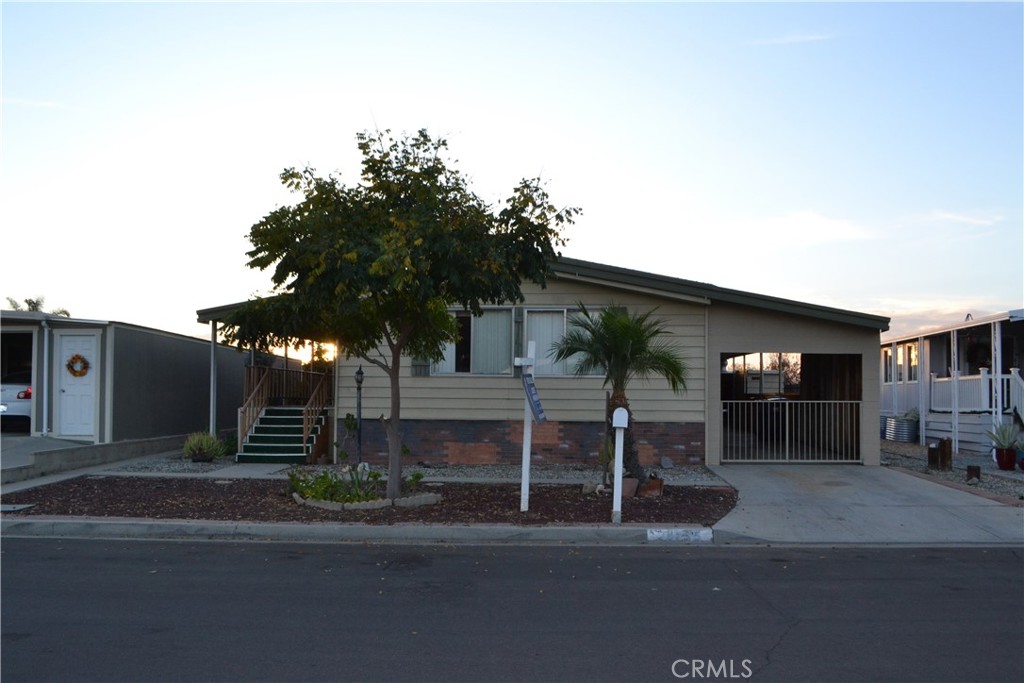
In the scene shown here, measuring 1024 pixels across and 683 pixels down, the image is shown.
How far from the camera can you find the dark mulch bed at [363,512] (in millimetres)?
11578

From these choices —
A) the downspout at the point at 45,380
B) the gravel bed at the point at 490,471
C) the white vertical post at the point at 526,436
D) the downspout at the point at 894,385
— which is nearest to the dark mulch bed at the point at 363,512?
the white vertical post at the point at 526,436

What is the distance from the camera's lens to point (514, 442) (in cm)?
1708

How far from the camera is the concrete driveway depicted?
11.0 meters

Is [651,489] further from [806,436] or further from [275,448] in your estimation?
[275,448]

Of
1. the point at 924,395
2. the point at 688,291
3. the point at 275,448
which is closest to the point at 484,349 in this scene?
the point at 688,291

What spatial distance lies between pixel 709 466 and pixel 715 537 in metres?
5.91

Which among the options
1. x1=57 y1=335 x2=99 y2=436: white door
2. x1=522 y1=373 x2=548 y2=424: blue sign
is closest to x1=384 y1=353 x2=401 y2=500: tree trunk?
x1=522 y1=373 x2=548 y2=424: blue sign

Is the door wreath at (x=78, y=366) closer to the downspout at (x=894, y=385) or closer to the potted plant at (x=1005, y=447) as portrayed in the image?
the potted plant at (x=1005, y=447)

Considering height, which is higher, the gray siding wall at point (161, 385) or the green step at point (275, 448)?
the gray siding wall at point (161, 385)

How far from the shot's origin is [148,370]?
19578 millimetres

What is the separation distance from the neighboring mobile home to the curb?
5.95 metres

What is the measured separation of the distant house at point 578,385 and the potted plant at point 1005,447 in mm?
2638

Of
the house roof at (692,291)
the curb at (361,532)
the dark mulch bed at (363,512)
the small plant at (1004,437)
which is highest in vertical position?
the house roof at (692,291)

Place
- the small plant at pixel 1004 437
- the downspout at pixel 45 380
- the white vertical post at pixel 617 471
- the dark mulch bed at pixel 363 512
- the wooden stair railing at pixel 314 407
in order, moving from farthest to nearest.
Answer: the downspout at pixel 45 380 < the wooden stair railing at pixel 314 407 < the small plant at pixel 1004 437 < the dark mulch bed at pixel 363 512 < the white vertical post at pixel 617 471
